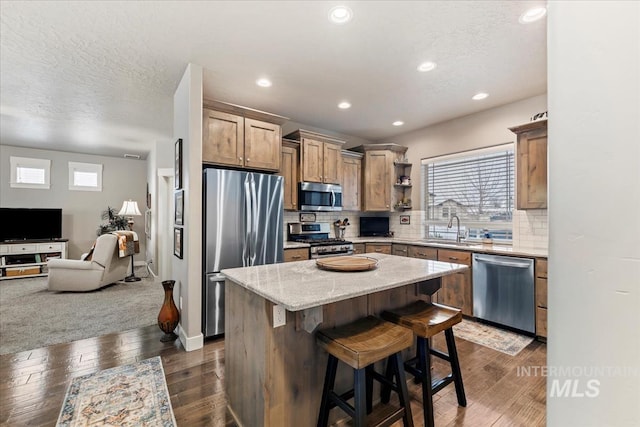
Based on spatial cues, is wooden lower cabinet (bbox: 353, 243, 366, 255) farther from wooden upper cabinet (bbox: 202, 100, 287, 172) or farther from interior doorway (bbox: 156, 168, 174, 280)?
interior doorway (bbox: 156, 168, 174, 280)

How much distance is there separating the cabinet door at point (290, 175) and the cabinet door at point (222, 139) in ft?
2.63

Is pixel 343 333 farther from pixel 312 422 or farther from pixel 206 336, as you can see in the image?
pixel 206 336

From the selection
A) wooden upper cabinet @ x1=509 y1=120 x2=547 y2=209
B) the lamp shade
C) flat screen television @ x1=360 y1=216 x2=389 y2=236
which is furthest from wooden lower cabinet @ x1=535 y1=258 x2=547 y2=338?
the lamp shade

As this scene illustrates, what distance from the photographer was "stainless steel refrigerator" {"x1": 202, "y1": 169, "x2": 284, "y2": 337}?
2.99 m

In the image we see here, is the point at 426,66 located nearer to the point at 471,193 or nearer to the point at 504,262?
the point at 471,193

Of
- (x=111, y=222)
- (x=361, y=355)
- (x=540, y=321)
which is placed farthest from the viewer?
(x=111, y=222)

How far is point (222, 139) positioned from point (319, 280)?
2.35m

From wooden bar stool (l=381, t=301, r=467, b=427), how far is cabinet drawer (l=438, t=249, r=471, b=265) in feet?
5.70

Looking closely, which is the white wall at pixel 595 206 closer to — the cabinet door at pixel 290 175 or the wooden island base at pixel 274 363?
the wooden island base at pixel 274 363

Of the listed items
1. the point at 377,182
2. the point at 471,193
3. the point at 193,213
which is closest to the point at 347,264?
the point at 193,213

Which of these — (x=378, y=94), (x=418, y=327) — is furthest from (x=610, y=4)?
(x=378, y=94)

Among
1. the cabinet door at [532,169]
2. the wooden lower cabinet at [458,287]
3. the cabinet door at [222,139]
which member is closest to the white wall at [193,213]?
the cabinet door at [222,139]

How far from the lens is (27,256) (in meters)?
6.01

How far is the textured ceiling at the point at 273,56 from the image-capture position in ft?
6.93
